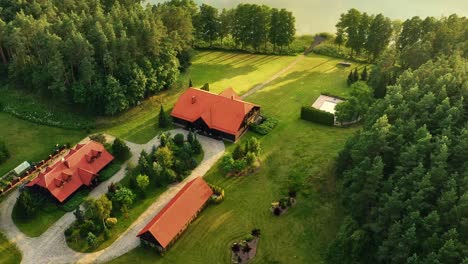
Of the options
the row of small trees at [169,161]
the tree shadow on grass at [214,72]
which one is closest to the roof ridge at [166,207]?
the row of small trees at [169,161]

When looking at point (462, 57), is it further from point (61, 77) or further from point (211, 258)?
point (61, 77)

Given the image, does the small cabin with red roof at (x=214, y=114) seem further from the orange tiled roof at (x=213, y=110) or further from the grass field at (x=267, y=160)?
the grass field at (x=267, y=160)

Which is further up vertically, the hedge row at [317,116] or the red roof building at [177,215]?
the hedge row at [317,116]

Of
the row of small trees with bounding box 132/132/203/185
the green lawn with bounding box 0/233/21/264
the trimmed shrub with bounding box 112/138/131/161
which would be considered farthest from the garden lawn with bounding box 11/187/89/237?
the trimmed shrub with bounding box 112/138/131/161

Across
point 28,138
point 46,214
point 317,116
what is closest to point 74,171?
point 46,214

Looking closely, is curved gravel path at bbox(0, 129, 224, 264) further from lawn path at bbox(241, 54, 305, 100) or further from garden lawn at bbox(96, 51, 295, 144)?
lawn path at bbox(241, 54, 305, 100)

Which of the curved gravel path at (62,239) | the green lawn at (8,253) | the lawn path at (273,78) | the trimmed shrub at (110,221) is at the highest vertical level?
the lawn path at (273,78)
